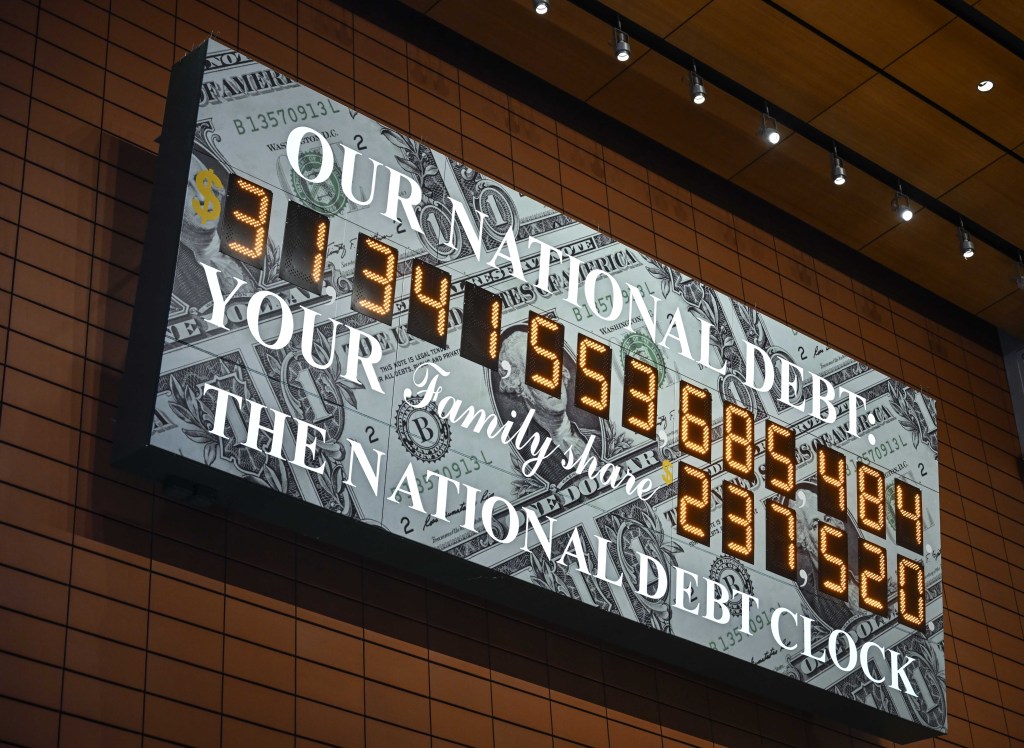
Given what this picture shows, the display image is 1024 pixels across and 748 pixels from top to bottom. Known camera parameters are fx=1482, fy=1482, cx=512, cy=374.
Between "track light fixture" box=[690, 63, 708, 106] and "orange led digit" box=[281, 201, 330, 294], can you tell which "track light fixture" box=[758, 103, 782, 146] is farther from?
"orange led digit" box=[281, 201, 330, 294]

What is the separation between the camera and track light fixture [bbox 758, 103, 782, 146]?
399 inches

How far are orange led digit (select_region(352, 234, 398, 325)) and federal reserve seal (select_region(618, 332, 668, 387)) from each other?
5.31 feet

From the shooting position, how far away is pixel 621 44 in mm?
9469

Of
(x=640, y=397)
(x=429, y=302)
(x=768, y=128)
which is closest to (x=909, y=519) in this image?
(x=640, y=397)

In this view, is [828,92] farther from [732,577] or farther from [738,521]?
[732,577]

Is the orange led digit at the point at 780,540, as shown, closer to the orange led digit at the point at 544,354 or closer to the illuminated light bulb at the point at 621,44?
the orange led digit at the point at 544,354

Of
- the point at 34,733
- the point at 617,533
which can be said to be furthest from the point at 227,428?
the point at 617,533

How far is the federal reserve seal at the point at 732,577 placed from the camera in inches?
336

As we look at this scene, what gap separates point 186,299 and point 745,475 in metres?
3.73

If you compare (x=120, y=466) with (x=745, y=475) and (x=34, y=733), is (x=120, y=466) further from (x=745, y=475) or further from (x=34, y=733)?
(x=745, y=475)

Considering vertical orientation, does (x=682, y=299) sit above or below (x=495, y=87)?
below

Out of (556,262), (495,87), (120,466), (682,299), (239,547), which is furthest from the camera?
(495,87)

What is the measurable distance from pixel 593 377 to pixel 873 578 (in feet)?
7.63

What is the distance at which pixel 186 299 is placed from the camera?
6895 mm
